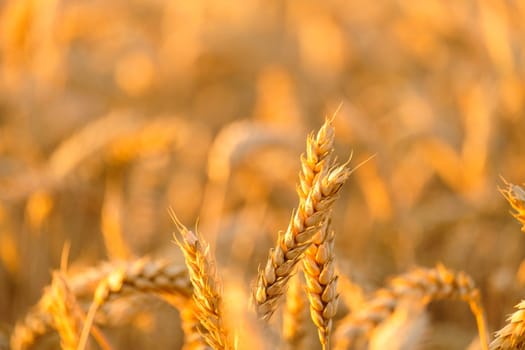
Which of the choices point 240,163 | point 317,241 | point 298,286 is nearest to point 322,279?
point 317,241

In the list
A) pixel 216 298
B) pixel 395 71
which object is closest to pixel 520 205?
pixel 216 298

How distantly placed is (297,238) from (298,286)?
0.72ft

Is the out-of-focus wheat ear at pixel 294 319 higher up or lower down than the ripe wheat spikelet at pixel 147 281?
lower down

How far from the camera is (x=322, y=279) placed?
719 millimetres

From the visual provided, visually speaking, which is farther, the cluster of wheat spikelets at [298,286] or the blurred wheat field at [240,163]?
the blurred wheat field at [240,163]

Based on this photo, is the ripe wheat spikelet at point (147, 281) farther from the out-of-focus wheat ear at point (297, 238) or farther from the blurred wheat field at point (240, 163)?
the out-of-focus wheat ear at point (297, 238)

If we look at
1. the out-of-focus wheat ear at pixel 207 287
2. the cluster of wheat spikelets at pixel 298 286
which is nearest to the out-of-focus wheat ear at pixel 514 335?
the cluster of wheat spikelets at pixel 298 286

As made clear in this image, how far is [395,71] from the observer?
11.3 ft

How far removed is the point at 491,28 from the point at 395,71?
4.05ft

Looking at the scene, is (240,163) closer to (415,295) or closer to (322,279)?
(415,295)

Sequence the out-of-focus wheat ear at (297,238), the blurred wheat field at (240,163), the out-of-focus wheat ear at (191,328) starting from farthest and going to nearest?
the blurred wheat field at (240,163) < the out-of-focus wheat ear at (191,328) < the out-of-focus wheat ear at (297,238)

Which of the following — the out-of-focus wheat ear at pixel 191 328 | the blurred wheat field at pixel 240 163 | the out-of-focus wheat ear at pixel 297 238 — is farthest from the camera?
the blurred wheat field at pixel 240 163

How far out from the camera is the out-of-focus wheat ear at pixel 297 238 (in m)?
0.69

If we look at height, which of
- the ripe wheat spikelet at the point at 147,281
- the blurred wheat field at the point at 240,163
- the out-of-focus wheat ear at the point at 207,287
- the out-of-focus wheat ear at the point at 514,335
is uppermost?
the blurred wheat field at the point at 240,163
